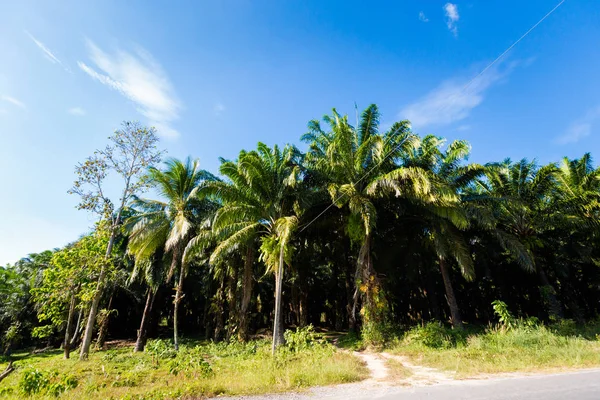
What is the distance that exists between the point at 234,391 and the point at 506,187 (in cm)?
1607

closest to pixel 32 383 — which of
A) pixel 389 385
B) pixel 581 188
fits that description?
pixel 389 385

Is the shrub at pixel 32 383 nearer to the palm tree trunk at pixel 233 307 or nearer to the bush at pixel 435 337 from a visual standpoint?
the palm tree trunk at pixel 233 307

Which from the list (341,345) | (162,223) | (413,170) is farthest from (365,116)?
(162,223)

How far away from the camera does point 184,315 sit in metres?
30.5

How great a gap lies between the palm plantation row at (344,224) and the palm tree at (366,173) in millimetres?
58

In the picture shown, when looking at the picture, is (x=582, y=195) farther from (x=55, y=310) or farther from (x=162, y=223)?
(x=55, y=310)

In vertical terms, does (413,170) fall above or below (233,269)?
above

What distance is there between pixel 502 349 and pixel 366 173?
760 cm

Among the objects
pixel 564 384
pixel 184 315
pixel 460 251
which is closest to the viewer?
pixel 564 384

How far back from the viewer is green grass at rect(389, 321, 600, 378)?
277 inches

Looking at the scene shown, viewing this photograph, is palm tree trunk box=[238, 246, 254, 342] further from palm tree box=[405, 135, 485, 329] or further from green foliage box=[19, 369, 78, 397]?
palm tree box=[405, 135, 485, 329]

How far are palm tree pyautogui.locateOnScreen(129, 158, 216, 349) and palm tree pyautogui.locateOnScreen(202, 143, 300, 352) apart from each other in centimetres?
217

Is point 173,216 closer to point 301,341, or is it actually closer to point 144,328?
point 144,328

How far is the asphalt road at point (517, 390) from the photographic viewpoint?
4594 mm
